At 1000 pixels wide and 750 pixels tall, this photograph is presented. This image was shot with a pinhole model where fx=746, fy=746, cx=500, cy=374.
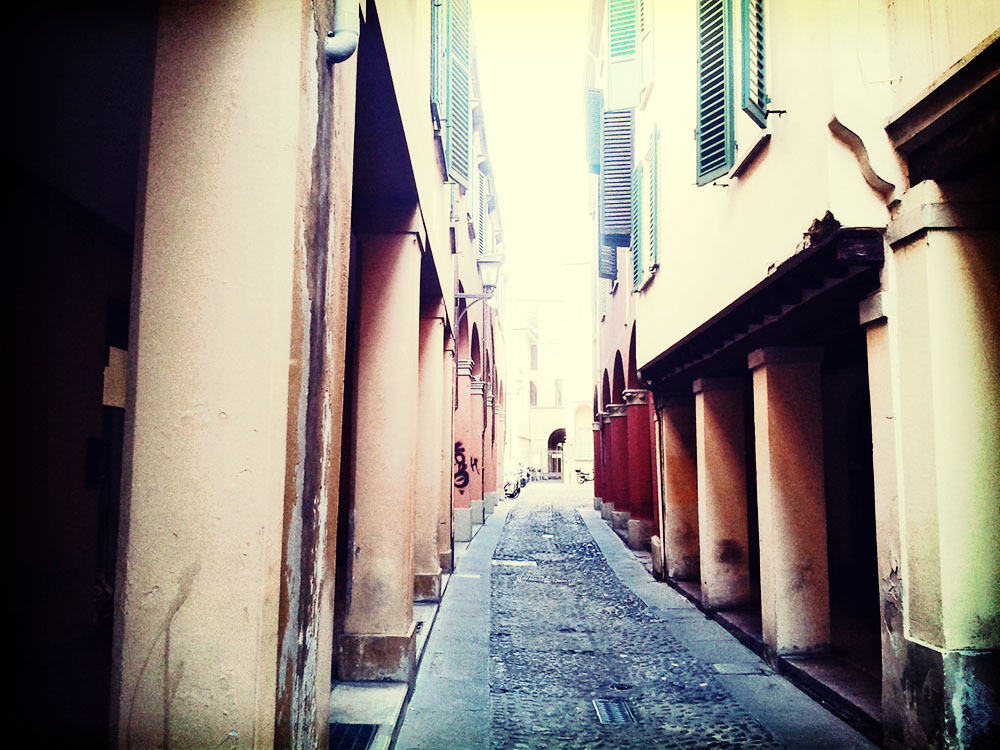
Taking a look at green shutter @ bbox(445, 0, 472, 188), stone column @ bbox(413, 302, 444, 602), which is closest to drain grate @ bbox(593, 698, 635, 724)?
stone column @ bbox(413, 302, 444, 602)

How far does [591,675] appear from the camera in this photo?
5938 millimetres

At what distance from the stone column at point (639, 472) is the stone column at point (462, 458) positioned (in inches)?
126

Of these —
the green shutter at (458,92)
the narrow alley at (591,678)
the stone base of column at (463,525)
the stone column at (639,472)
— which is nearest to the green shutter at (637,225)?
the green shutter at (458,92)

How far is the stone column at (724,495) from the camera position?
8.25 metres

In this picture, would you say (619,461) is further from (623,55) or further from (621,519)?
(623,55)

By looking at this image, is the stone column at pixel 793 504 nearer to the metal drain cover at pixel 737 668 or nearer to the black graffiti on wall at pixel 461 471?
the metal drain cover at pixel 737 668

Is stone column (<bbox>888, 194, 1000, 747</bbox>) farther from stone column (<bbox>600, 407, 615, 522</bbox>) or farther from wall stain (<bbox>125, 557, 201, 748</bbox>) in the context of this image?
stone column (<bbox>600, 407, 615, 522</bbox>)

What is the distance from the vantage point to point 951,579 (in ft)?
13.0

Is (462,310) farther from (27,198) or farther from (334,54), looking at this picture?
(334,54)

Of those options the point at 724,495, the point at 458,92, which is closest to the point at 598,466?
the point at 724,495

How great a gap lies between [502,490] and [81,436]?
2428cm

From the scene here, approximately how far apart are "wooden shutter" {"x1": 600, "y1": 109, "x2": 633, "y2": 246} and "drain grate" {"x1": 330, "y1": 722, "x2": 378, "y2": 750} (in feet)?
32.0

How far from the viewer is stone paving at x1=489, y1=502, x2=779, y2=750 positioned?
465 centimetres

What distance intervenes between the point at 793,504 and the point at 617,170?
300 inches
